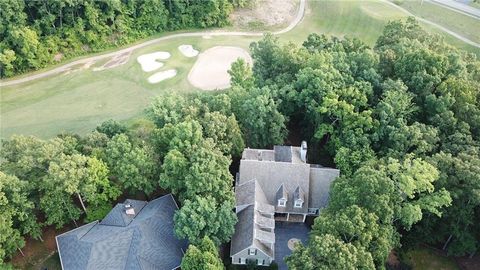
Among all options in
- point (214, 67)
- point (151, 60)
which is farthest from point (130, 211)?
point (151, 60)

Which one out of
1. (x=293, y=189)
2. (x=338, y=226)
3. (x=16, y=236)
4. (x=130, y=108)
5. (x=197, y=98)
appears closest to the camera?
(x=338, y=226)

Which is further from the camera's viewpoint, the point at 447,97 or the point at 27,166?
the point at 447,97

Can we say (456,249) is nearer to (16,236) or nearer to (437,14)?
(16,236)

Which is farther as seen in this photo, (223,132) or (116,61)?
(116,61)

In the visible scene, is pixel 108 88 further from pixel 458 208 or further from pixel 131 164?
pixel 458 208

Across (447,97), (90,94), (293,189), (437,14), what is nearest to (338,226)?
(293,189)

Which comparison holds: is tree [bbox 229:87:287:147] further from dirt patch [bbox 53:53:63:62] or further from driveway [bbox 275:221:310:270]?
dirt patch [bbox 53:53:63:62]

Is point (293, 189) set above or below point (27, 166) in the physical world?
below
